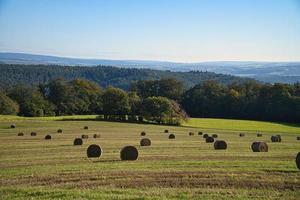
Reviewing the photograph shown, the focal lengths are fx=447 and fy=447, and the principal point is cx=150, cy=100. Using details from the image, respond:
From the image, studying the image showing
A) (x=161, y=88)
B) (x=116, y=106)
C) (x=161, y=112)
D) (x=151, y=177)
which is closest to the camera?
(x=151, y=177)

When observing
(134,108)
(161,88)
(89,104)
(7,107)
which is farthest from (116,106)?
(161,88)

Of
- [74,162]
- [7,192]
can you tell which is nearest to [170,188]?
[7,192]

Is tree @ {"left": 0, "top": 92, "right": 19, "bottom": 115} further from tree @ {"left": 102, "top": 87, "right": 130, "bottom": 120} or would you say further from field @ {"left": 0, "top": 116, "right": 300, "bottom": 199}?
field @ {"left": 0, "top": 116, "right": 300, "bottom": 199}

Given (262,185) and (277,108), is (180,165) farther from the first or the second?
(277,108)

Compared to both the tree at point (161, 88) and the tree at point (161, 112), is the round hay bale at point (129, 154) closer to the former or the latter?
the tree at point (161, 112)

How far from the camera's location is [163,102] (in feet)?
287

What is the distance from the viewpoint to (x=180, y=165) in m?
21.6

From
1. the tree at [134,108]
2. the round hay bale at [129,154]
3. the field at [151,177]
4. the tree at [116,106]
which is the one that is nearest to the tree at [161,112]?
the tree at [134,108]

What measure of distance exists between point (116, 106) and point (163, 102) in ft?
38.9

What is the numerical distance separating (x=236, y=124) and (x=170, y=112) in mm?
12962

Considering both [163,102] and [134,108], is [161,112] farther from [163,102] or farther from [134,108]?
[134,108]

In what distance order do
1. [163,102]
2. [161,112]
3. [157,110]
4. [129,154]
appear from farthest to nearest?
1. [163,102]
2. [157,110]
3. [161,112]
4. [129,154]

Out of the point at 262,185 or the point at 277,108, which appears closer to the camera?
the point at 262,185

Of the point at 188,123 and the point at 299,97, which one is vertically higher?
the point at 299,97
